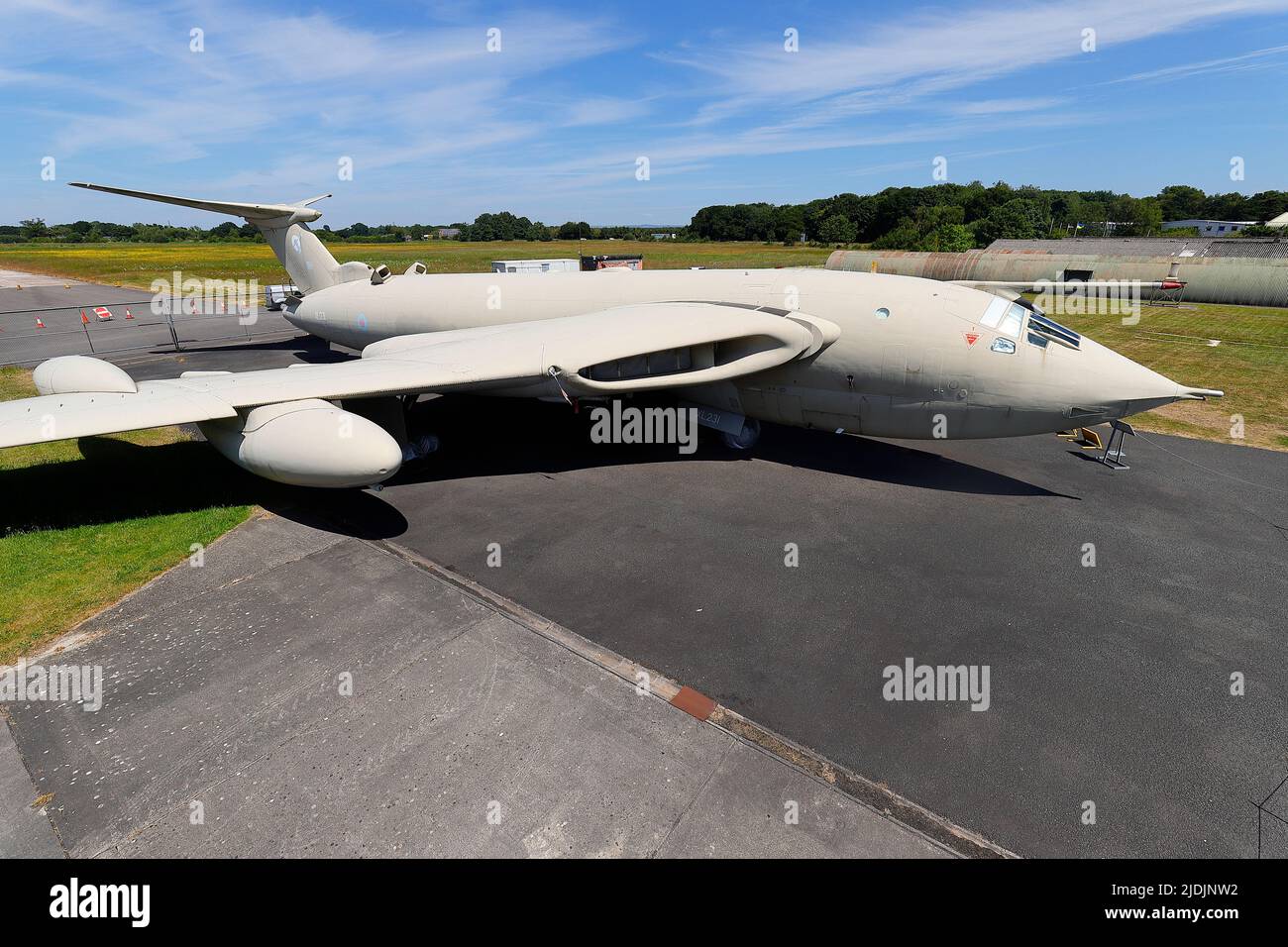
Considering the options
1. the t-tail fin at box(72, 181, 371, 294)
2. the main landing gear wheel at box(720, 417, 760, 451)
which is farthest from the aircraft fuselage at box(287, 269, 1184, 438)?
the t-tail fin at box(72, 181, 371, 294)

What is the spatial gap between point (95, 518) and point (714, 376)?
41.8 feet

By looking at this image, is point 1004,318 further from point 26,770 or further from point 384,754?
point 26,770

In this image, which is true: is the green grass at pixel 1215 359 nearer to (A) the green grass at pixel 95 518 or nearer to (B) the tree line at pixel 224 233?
(A) the green grass at pixel 95 518

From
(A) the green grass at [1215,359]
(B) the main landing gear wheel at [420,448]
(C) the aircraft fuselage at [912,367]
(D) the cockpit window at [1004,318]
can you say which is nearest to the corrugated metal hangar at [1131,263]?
(A) the green grass at [1215,359]

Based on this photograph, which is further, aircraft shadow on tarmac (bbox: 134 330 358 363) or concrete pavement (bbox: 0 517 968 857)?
aircraft shadow on tarmac (bbox: 134 330 358 363)

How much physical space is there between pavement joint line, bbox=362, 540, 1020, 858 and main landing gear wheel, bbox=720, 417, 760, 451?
7859mm

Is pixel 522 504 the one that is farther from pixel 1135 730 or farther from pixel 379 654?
pixel 1135 730

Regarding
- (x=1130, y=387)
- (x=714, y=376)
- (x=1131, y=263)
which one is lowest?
(x=1130, y=387)

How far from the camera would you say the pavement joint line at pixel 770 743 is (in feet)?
18.7

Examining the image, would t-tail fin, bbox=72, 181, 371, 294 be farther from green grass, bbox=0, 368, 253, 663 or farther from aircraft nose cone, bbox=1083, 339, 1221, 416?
aircraft nose cone, bbox=1083, 339, 1221, 416

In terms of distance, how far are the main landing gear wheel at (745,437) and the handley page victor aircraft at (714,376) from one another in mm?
37

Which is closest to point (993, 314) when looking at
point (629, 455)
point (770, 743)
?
point (629, 455)

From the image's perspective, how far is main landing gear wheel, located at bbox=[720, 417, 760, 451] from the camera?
49.2ft

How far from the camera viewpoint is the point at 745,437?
49.2ft
